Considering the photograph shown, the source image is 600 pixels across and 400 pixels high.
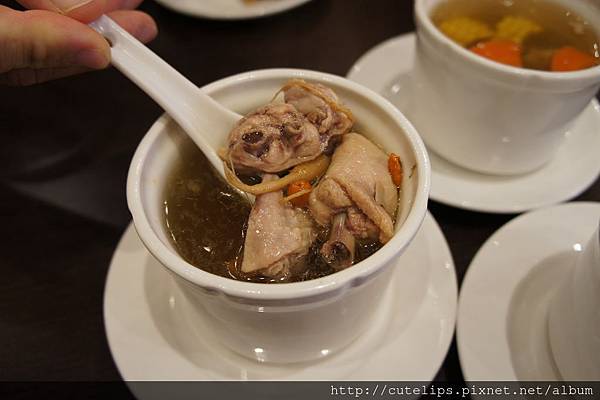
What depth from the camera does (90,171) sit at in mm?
1426

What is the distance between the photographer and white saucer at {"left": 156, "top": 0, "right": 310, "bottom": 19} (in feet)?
5.71

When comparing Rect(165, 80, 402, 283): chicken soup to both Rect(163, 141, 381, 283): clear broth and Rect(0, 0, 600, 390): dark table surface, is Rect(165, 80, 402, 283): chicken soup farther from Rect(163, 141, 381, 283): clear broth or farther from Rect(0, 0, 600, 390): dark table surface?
Rect(0, 0, 600, 390): dark table surface

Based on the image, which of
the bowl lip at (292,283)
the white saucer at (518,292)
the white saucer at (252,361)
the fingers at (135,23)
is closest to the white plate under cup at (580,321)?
the white saucer at (518,292)

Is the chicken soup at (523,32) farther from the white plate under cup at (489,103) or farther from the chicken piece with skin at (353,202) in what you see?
the chicken piece with skin at (353,202)

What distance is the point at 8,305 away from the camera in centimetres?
116

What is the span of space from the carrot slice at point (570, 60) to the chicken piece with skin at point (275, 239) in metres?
0.89

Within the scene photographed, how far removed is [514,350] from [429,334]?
0.19 meters

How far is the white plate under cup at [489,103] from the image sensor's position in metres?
1.12

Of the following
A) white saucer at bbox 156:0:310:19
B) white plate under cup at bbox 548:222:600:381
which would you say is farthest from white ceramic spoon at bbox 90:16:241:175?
white saucer at bbox 156:0:310:19

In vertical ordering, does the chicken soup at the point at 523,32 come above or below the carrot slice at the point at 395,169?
above

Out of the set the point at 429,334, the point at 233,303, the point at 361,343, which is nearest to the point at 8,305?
the point at 233,303

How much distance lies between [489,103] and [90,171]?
1.11 m

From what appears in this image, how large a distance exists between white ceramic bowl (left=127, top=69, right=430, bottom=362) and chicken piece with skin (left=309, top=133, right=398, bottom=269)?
0.04m

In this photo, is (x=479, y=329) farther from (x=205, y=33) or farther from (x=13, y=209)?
(x=205, y=33)
